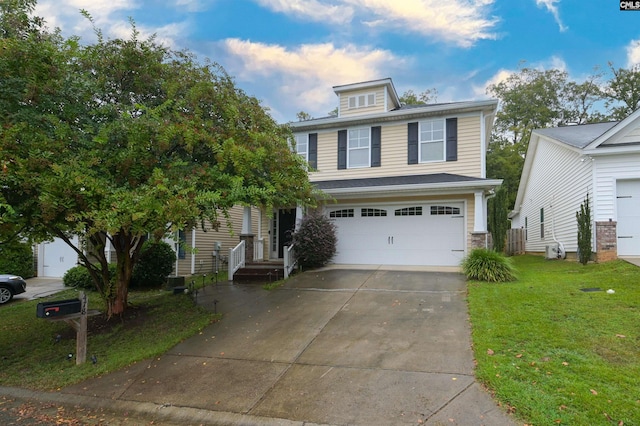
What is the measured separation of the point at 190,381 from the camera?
4.86m

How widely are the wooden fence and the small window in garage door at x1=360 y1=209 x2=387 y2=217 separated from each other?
9.88 meters

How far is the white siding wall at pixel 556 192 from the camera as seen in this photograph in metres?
11.9

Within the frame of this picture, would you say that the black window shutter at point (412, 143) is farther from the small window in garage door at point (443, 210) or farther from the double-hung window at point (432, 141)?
the small window in garage door at point (443, 210)

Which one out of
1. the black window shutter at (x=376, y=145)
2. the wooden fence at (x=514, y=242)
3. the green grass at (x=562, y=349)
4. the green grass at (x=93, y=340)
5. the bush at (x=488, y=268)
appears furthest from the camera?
the wooden fence at (x=514, y=242)

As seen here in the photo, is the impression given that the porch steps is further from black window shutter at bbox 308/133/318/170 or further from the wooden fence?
the wooden fence

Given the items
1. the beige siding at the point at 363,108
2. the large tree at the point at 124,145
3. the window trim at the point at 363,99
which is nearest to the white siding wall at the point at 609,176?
the beige siding at the point at 363,108

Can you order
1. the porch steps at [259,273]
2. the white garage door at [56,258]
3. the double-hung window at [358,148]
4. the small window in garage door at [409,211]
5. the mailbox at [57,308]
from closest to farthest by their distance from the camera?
the mailbox at [57,308]
the porch steps at [259,273]
the small window in garage door at [409,211]
the double-hung window at [358,148]
the white garage door at [56,258]

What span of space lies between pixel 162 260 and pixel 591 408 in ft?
38.5

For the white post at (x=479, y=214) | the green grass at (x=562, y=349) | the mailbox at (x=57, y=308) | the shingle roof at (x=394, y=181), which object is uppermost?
the shingle roof at (x=394, y=181)

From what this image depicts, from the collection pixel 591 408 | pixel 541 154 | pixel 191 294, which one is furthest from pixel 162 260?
pixel 541 154

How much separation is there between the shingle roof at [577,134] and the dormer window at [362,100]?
6.85 m

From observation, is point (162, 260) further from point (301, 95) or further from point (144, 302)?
point (301, 95)

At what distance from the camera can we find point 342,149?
14367 millimetres

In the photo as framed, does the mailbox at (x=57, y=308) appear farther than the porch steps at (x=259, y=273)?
No
